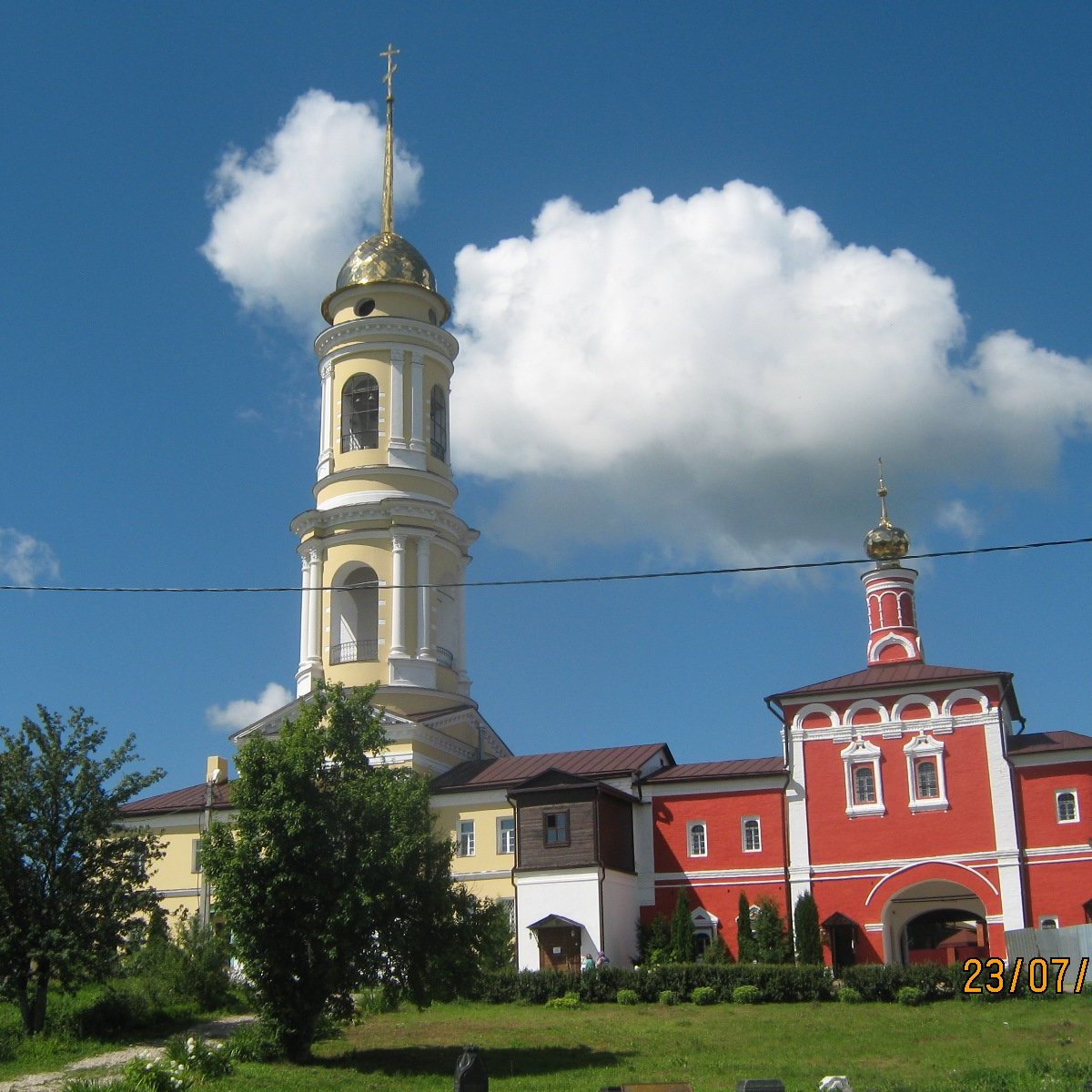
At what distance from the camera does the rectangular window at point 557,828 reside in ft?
123

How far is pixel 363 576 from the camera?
147 feet

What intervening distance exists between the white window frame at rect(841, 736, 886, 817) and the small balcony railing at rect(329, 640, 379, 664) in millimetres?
14617

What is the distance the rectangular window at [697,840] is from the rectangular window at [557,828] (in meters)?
3.83

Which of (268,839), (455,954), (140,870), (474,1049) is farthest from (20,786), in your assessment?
(474,1049)

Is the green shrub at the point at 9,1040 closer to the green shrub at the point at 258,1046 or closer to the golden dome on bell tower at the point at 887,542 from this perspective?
the green shrub at the point at 258,1046

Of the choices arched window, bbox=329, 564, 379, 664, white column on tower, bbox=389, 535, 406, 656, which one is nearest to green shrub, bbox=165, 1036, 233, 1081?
white column on tower, bbox=389, 535, 406, 656

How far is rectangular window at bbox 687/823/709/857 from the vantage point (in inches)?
1535

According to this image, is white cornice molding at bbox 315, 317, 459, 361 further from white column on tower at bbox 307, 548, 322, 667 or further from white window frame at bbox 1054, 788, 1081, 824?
white window frame at bbox 1054, 788, 1081, 824

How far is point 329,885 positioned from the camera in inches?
915

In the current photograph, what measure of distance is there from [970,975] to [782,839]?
1007 centimetres

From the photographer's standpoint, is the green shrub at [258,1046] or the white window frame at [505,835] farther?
the white window frame at [505,835]

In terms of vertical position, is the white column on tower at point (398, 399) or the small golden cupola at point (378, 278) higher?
the small golden cupola at point (378, 278)

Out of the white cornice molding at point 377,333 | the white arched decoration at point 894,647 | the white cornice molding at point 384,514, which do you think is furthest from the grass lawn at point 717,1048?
the white cornice molding at point 377,333

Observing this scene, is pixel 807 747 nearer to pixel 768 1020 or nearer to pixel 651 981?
pixel 651 981
